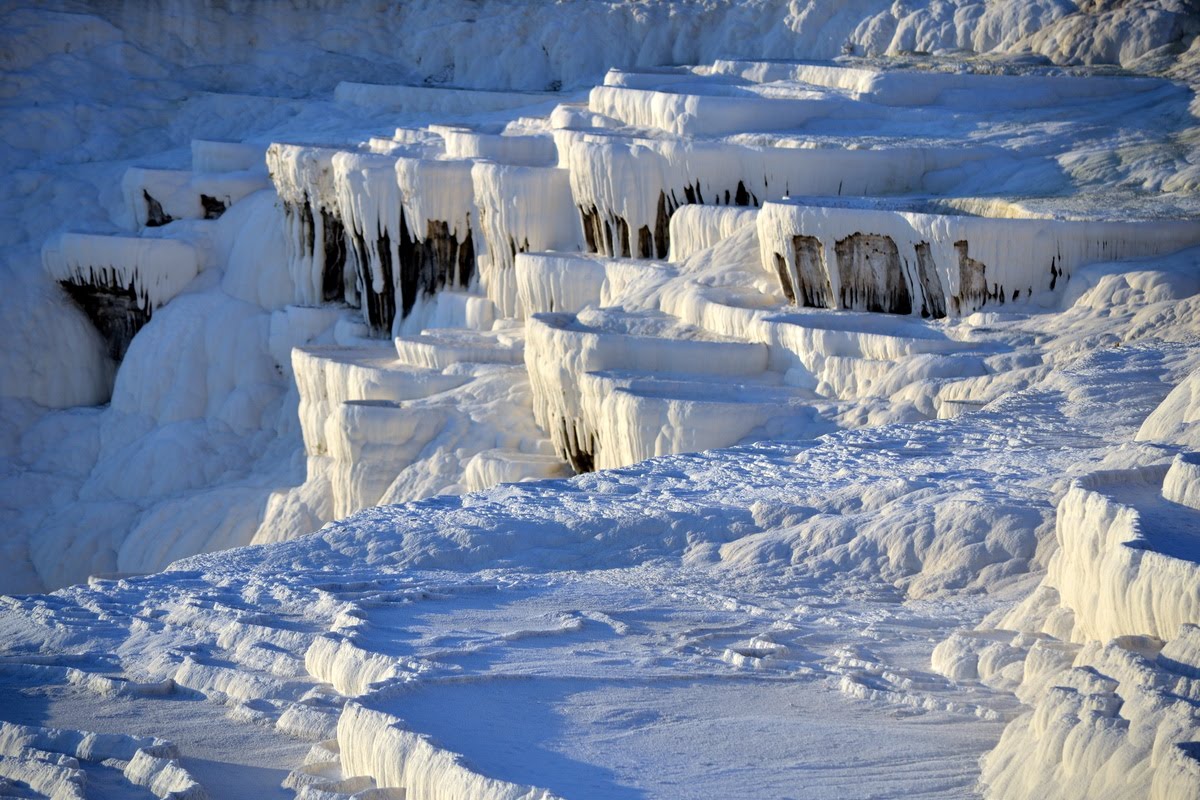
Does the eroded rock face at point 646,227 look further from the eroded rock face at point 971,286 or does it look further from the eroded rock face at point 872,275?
the eroded rock face at point 971,286

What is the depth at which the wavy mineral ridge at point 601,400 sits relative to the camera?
20.6ft

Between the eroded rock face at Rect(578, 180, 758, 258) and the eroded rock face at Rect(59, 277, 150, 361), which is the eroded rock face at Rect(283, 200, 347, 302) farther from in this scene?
the eroded rock face at Rect(578, 180, 758, 258)

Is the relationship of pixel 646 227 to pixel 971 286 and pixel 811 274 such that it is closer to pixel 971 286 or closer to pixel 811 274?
pixel 811 274

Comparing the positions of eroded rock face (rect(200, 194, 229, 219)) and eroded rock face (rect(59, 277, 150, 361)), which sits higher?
eroded rock face (rect(200, 194, 229, 219))

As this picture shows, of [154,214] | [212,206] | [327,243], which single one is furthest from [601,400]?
[154,214]

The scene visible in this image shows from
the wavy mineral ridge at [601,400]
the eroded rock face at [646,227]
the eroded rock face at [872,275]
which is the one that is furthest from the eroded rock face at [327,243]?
the eroded rock face at [872,275]

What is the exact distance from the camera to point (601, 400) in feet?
46.5

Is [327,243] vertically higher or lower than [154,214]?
lower

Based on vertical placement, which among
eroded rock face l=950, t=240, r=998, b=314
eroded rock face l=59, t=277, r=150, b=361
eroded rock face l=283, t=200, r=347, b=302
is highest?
eroded rock face l=950, t=240, r=998, b=314

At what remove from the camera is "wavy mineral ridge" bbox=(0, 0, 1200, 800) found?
627 cm

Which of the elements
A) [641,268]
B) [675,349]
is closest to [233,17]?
[641,268]

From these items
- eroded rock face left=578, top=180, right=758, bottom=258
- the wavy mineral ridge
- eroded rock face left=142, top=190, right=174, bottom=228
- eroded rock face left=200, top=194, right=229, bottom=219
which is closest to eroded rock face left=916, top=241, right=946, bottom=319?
the wavy mineral ridge

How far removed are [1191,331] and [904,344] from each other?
88.2 inches

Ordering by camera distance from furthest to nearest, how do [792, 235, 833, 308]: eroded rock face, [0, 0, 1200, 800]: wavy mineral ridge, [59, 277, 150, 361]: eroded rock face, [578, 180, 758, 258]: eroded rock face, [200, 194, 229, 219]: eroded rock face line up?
[200, 194, 229, 219]: eroded rock face, [59, 277, 150, 361]: eroded rock face, [578, 180, 758, 258]: eroded rock face, [792, 235, 833, 308]: eroded rock face, [0, 0, 1200, 800]: wavy mineral ridge
